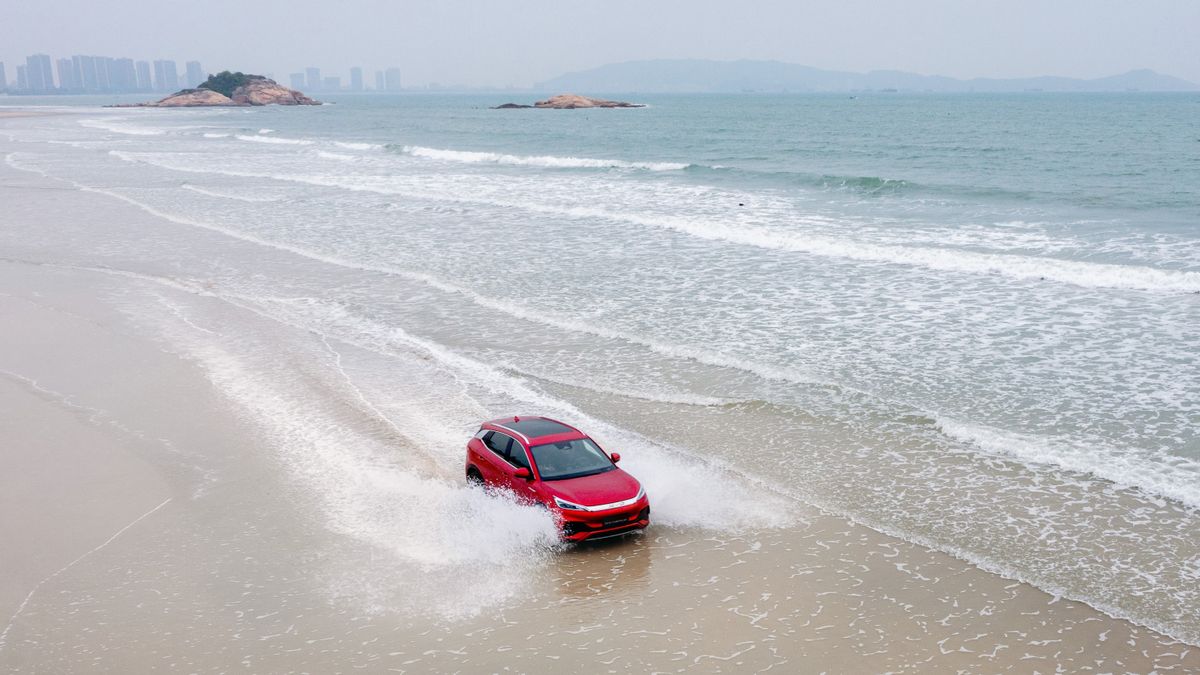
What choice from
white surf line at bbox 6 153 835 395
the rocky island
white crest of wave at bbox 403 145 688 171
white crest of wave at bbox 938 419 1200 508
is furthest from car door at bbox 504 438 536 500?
→ the rocky island

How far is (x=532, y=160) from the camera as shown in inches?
2692

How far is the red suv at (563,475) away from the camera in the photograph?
12641mm

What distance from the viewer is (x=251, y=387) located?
63.1ft

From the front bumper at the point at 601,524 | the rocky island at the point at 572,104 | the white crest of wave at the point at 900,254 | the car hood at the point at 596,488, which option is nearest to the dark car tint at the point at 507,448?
the car hood at the point at 596,488

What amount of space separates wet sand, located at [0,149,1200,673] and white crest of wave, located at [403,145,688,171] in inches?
1835

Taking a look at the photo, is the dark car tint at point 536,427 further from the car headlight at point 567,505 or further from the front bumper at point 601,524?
the front bumper at point 601,524

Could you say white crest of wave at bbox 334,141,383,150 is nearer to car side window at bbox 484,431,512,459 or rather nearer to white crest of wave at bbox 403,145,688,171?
white crest of wave at bbox 403,145,688,171

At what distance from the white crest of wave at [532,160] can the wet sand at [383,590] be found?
46.6 m

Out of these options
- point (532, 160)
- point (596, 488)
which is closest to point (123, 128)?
point (532, 160)

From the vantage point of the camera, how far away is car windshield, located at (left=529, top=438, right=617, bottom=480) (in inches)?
528

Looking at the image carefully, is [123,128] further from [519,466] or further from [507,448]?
[519,466]

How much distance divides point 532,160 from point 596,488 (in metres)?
57.3

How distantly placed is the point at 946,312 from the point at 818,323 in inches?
133

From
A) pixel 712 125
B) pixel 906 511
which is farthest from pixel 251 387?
pixel 712 125
